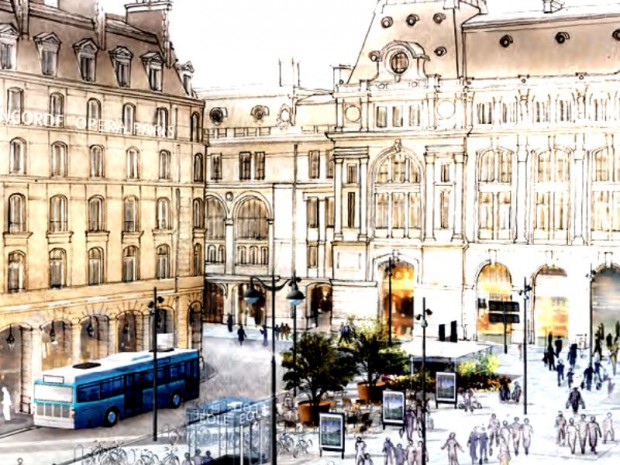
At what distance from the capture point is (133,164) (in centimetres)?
3050

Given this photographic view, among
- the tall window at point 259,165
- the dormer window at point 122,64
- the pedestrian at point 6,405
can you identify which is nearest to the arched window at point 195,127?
the dormer window at point 122,64

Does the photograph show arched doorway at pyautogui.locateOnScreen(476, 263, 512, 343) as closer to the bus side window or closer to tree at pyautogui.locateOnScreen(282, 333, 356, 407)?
tree at pyautogui.locateOnScreen(282, 333, 356, 407)

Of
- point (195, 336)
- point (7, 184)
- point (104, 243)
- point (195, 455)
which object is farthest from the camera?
point (195, 336)

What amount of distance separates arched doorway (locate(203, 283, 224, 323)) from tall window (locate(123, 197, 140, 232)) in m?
5.75

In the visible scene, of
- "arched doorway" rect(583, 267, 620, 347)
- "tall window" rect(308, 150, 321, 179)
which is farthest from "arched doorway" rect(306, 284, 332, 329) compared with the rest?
"arched doorway" rect(583, 267, 620, 347)

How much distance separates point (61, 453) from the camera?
23.6 metres

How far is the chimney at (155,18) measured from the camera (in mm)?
32312

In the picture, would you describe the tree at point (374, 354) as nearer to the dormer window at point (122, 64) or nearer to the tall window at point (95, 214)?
the tall window at point (95, 214)

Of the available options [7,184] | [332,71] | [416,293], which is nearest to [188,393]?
[7,184]

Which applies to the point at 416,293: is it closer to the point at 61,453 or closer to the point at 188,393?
the point at 188,393

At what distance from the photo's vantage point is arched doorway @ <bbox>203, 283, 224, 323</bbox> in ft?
117

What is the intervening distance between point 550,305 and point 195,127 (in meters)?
11.2

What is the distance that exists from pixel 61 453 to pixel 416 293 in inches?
545

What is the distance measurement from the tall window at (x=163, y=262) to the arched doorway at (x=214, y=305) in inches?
165
